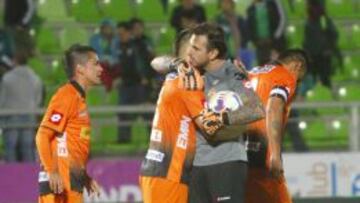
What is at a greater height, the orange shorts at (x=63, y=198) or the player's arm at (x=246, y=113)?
the player's arm at (x=246, y=113)

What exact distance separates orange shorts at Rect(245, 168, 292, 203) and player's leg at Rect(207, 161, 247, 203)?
1.19 meters

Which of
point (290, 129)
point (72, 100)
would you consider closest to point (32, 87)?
point (290, 129)

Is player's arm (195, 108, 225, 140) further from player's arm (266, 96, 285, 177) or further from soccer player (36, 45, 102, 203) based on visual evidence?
soccer player (36, 45, 102, 203)

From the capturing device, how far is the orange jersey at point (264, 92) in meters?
9.03

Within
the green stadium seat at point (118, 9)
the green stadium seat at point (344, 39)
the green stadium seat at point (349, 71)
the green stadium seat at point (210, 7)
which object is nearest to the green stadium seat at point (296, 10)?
the green stadium seat at point (344, 39)

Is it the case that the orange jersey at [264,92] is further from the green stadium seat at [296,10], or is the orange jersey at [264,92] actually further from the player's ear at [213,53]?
the green stadium seat at [296,10]

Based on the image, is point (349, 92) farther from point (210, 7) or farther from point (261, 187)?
point (261, 187)

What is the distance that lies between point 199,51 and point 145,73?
8.48 m

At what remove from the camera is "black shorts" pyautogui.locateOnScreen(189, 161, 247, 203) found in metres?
7.87

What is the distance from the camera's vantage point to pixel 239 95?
25.6 feet

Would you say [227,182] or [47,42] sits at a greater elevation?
[47,42]

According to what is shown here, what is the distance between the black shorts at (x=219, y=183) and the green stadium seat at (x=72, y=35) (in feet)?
35.2

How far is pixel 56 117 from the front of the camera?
347 inches

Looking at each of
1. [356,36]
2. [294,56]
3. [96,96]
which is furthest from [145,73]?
[294,56]
